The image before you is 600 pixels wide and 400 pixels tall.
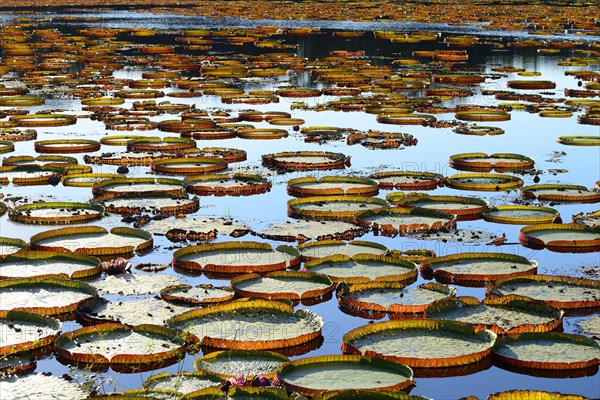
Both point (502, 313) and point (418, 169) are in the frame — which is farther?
point (418, 169)

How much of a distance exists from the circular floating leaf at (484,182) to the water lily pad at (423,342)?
191 inches

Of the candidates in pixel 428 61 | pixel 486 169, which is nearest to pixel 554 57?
pixel 428 61


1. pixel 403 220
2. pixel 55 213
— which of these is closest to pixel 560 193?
pixel 403 220

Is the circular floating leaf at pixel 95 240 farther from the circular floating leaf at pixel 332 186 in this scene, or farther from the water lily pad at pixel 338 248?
the circular floating leaf at pixel 332 186

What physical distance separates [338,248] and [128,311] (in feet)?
7.33

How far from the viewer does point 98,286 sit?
8133mm

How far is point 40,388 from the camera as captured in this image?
20.1 ft

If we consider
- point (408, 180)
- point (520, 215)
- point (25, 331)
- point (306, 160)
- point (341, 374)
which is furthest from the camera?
point (306, 160)

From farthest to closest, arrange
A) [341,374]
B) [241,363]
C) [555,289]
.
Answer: [555,289] < [241,363] < [341,374]

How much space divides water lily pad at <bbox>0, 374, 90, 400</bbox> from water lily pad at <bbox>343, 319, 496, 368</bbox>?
1708mm

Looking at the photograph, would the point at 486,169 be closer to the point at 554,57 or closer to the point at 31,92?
the point at 31,92

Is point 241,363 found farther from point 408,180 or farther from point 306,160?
point 306,160

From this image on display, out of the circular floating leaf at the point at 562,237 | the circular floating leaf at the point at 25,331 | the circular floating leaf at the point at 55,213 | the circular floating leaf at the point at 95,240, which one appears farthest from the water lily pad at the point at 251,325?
the circular floating leaf at the point at 55,213

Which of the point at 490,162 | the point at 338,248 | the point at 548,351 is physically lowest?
the point at 548,351
